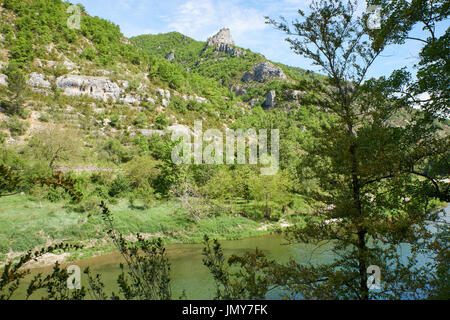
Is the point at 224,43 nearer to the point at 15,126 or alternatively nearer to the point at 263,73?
the point at 263,73

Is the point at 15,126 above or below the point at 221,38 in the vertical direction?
below

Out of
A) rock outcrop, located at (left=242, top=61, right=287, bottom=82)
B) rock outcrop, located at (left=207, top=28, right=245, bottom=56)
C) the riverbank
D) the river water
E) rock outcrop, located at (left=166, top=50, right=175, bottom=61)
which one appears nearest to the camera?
the river water

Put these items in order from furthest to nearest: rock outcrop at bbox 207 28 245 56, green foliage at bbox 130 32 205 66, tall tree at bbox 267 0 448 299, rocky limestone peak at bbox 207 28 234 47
→ rocky limestone peak at bbox 207 28 234 47
green foliage at bbox 130 32 205 66
rock outcrop at bbox 207 28 245 56
tall tree at bbox 267 0 448 299

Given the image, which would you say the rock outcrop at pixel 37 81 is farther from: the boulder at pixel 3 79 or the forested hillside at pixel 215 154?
the boulder at pixel 3 79

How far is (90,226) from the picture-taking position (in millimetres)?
17031

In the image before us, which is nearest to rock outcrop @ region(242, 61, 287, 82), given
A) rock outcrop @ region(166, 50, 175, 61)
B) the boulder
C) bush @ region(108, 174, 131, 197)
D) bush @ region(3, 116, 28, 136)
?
rock outcrop @ region(166, 50, 175, 61)

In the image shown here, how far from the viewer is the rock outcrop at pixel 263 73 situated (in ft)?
335

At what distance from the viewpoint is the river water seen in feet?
36.1

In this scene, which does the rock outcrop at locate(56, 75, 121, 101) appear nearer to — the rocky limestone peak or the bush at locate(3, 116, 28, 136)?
the bush at locate(3, 116, 28, 136)

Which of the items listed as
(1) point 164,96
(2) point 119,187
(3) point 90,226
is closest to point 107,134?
(2) point 119,187

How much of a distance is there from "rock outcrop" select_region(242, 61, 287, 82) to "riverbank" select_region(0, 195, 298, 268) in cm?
8932

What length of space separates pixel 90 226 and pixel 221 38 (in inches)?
5958

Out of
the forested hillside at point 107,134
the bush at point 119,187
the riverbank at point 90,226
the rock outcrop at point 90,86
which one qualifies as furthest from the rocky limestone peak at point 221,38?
the riverbank at point 90,226

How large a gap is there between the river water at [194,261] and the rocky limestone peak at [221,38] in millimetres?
146152
